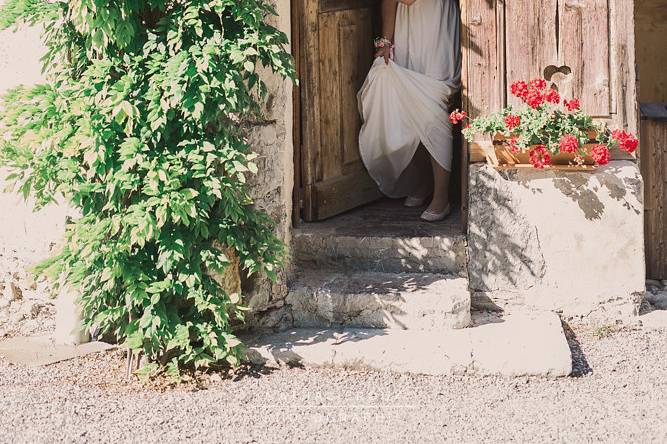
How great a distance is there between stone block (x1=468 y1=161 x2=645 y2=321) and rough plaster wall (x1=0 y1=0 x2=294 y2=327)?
3.67 ft

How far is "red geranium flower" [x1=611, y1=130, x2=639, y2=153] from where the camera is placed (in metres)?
6.04

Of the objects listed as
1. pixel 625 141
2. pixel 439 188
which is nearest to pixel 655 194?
pixel 625 141

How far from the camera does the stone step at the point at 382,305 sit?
593 cm

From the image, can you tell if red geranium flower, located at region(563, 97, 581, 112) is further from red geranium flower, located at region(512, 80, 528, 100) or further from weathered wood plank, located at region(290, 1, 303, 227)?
weathered wood plank, located at region(290, 1, 303, 227)

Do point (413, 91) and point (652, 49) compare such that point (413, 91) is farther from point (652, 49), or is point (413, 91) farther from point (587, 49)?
point (652, 49)

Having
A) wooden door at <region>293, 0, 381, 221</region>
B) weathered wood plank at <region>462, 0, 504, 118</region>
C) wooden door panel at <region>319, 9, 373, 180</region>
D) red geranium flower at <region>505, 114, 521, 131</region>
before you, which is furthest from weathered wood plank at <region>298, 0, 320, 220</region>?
red geranium flower at <region>505, 114, 521, 131</region>

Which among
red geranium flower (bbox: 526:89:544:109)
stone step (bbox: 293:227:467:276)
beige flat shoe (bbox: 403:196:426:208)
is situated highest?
red geranium flower (bbox: 526:89:544:109)

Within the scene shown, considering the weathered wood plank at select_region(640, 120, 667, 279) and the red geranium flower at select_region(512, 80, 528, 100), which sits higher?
the red geranium flower at select_region(512, 80, 528, 100)

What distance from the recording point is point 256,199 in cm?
589

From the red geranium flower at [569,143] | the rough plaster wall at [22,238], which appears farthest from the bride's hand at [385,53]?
the rough plaster wall at [22,238]

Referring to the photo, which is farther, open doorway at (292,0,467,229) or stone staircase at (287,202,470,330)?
open doorway at (292,0,467,229)

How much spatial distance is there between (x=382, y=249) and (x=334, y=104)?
1.14 meters

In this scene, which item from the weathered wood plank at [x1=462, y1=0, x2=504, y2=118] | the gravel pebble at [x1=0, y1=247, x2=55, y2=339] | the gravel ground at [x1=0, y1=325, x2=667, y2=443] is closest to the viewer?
the gravel ground at [x1=0, y1=325, x2=667, y2=443]

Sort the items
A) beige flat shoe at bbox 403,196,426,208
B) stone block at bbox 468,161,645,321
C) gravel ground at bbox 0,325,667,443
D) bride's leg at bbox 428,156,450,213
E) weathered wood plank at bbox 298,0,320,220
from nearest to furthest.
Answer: gravel ground at bbox 0,325,667,443 < stone block at bbox 468,161,645,321 < weathered wood plank at bbox 298,0,320,220 < bride's leg at bbox 428,156,450,213 < beige flat shoe at bbox 403,196,426,208
